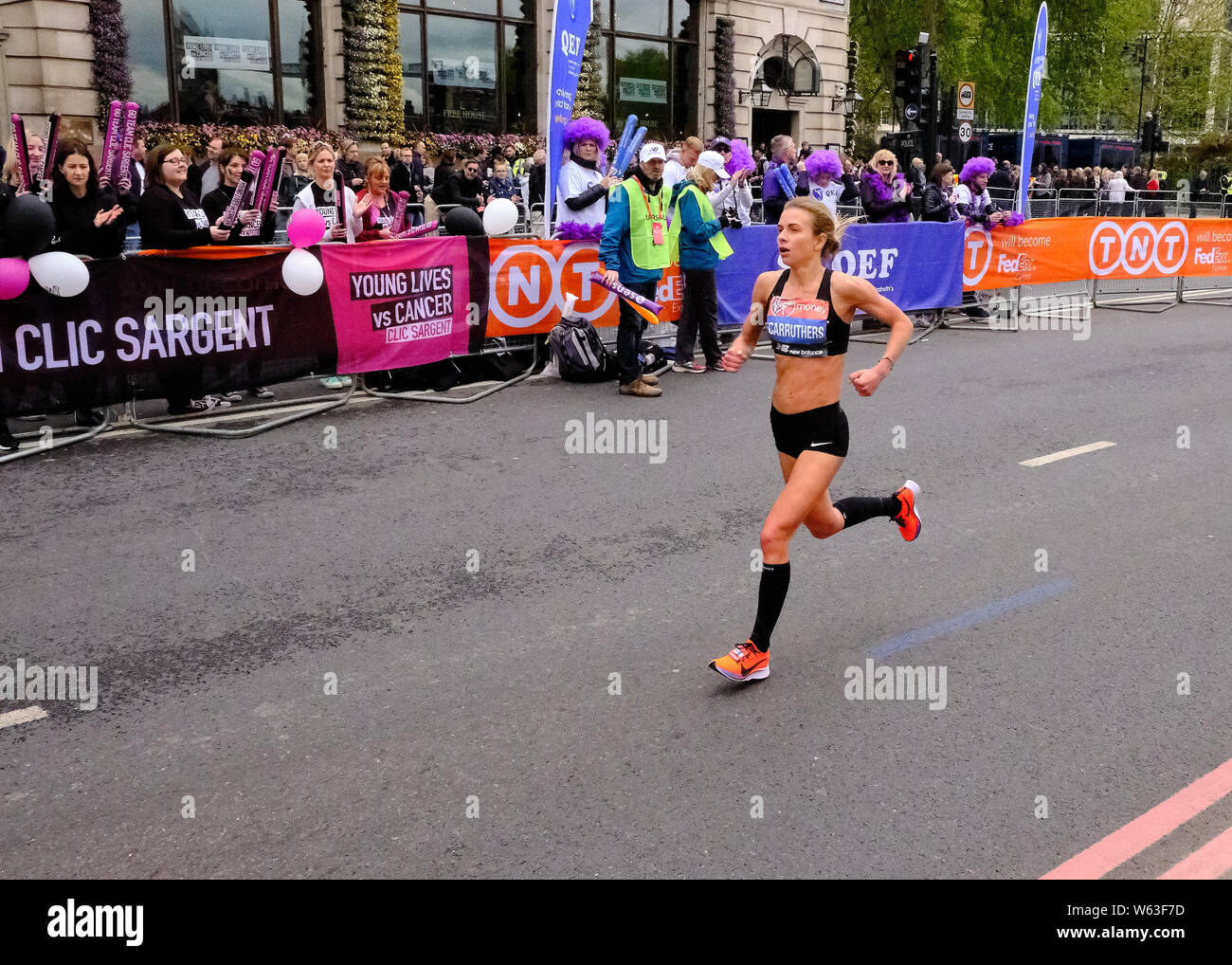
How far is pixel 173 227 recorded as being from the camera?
30.5 feet

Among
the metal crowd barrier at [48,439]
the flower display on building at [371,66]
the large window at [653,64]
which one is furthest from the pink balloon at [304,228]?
the large window at [653,64]

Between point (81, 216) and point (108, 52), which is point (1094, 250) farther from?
point (108, 52)

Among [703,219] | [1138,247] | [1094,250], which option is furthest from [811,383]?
[1138,247]

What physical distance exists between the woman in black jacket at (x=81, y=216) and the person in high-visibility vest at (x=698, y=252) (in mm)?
4769

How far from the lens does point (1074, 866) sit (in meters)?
3.59

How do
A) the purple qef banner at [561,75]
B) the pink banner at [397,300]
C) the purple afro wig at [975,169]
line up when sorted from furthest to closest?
the purple afro wig at [975,169] < the purple qef banner at [561,75] < the pink banner at [397,300]

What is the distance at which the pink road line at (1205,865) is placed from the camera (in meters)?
3.54

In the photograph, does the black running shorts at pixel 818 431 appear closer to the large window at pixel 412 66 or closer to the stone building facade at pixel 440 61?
the stone building facade at pixel 440 61

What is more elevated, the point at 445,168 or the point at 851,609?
the point at 445,168

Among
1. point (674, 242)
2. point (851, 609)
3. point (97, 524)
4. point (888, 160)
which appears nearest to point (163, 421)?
point (97, 524)

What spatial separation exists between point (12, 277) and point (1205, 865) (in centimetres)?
772

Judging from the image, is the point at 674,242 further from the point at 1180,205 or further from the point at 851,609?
the point at 1180,205

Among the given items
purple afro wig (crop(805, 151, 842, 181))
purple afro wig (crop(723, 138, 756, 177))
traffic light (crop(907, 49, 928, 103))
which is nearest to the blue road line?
purple afro wig (crop(723, 138, 756, 177))
